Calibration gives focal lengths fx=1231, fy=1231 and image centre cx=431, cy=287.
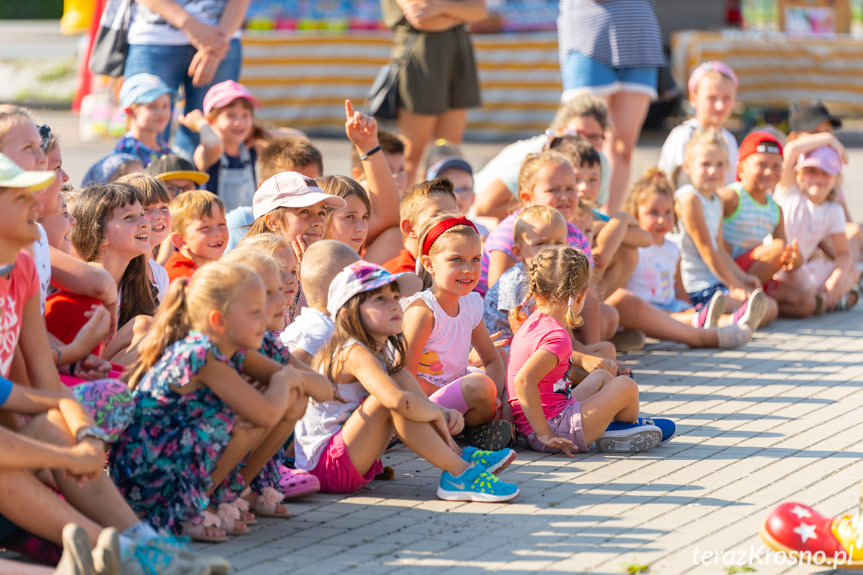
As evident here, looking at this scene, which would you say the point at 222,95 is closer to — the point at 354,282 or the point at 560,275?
the point at 560,275

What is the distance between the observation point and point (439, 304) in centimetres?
511

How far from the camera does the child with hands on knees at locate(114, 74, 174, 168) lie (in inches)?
268

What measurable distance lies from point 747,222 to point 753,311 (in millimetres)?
920

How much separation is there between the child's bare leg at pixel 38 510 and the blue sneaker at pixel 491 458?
4.98 ft

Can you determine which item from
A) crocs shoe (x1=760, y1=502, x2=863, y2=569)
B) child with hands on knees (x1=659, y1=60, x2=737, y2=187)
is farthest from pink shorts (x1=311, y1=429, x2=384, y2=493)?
child with hands on knees (x1=659, y1=60, x2=737, y2=187)

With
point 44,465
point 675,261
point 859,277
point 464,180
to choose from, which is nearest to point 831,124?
point 859,277

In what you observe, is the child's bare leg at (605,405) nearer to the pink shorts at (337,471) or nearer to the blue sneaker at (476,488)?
the blue sneaker at (476,488)

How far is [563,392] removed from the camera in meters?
5.12

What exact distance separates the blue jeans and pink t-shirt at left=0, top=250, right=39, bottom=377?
340 centimetres

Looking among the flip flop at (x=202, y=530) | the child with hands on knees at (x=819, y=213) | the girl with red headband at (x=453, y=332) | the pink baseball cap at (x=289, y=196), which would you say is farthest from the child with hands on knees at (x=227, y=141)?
the child with hands on knees at (x=819, y=213)

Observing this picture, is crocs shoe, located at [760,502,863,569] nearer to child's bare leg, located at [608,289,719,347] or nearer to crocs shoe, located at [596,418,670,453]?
crocs shoe, located at [596,418,670,453]

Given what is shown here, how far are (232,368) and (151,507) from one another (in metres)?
0.52

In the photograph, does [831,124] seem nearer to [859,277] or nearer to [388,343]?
[859,277]

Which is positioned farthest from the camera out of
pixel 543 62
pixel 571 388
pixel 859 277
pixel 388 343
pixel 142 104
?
pixel 543 62
